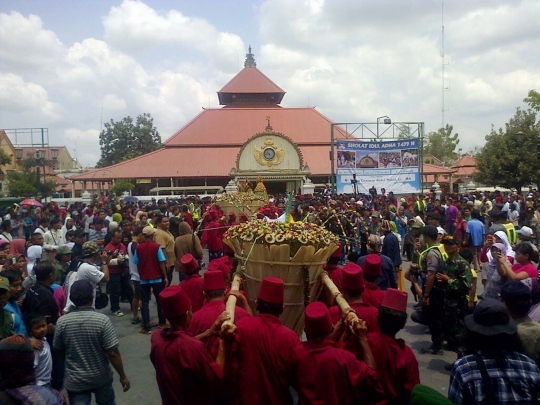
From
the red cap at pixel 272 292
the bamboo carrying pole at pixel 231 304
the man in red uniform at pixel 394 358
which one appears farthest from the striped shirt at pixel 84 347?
the man in red uniform at pixel 394 358

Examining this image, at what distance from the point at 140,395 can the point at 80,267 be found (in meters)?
1.64

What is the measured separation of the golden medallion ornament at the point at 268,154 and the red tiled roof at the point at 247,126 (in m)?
6.35

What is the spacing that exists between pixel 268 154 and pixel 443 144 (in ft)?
131

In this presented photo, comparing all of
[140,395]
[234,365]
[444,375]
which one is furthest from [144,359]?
[444,375]

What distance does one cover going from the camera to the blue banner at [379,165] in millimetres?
23438

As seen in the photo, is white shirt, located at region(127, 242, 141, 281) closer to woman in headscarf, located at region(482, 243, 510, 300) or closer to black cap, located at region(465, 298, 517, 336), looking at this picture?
woman in headscarf, located at region(482, 243, 510, 300)

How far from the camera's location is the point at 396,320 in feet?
10.0

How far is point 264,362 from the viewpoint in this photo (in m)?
3.10

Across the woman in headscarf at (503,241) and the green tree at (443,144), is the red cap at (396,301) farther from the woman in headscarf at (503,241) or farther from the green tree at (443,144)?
the green tree at (443,144)

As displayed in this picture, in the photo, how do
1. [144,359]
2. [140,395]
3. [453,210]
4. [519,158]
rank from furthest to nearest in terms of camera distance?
[519,158]
[453,210]
[144,359]
[140,395]

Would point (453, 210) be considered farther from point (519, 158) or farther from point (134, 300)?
point (519, 158)

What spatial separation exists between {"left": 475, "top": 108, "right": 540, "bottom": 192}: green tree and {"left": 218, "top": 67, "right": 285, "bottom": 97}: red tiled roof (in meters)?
20.3

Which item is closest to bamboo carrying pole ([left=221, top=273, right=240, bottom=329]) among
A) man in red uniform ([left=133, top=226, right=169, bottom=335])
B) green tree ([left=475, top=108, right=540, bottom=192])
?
man in red uniform ([left=133, top=226, right=169, bottom=335])

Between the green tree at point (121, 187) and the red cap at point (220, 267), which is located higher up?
the green tree at point (121, 187)
